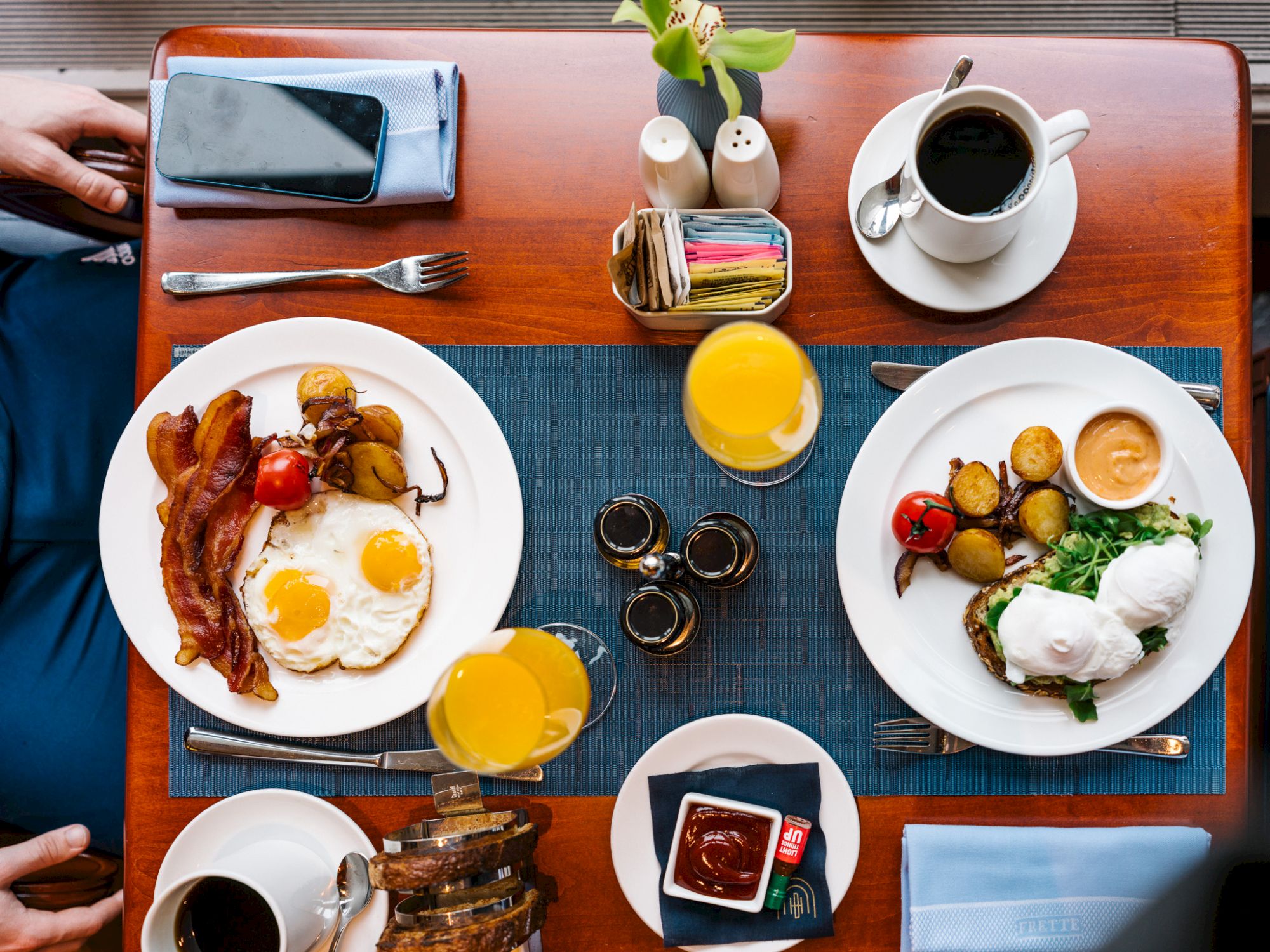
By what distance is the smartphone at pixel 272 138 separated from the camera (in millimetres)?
1331

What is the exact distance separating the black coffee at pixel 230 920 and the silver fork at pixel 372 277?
3.09 feet

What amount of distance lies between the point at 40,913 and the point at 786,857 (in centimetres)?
142

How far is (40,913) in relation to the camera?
154 centimetres

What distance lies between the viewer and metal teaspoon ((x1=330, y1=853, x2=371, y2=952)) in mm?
1310

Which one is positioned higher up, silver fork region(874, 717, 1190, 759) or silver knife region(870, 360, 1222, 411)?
silver knife region(870, 360, 1222, 411)

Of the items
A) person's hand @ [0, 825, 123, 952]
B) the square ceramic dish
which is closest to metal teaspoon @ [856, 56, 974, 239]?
the square ceramic dish

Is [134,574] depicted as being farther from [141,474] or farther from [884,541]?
[884,541]

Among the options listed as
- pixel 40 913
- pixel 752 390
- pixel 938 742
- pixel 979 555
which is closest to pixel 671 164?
pixel 752 390

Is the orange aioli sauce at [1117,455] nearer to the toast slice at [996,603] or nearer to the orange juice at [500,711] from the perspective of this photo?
the toast slice at [996,603]

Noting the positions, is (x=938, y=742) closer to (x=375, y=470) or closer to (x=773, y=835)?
(x=773, y=835)

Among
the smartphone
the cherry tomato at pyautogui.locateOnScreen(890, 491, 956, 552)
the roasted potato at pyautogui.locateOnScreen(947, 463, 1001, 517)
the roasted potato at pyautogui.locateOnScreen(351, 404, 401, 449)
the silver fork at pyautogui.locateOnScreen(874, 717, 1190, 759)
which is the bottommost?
the silver fork at pyautogui.locateOnScreen(874, 717, 1190, 759)

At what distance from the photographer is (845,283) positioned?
135cm

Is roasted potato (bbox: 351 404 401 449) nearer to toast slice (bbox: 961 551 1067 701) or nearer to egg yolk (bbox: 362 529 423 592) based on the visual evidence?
egg yolk (bbox: 362 529 423 592)

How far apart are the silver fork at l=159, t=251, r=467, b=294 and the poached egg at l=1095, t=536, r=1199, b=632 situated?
113 centimetres
